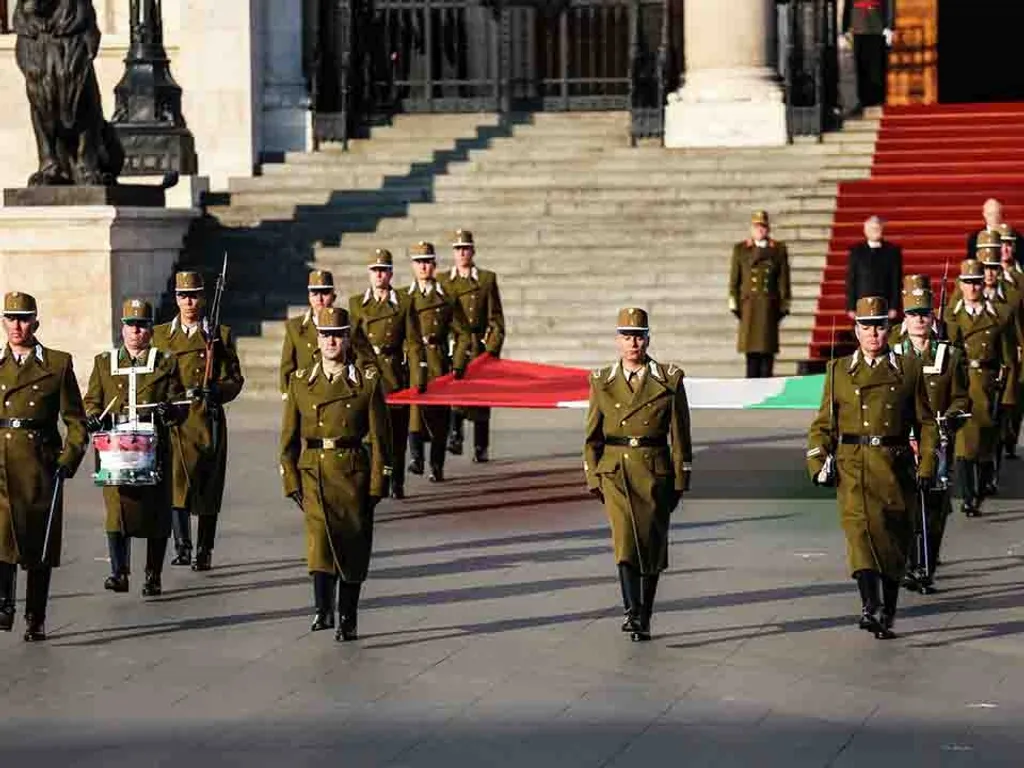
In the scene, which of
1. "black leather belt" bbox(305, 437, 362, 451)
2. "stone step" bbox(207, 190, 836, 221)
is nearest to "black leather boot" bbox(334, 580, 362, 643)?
"black leather belt" bbox(305, 437, 362, 451)

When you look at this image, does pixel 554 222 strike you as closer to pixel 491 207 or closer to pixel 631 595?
pixel 491 207

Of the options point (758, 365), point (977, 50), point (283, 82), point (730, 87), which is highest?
point (977, 50)

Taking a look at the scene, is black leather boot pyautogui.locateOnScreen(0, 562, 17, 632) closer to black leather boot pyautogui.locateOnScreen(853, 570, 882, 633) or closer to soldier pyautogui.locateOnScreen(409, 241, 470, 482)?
black leather boot pyautogui.locateOnScreen(853, 570, 882, 633)

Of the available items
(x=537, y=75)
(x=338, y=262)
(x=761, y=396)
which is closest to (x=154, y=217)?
(x=338, y=262)

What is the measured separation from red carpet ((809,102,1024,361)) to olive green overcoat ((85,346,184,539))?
444 inches

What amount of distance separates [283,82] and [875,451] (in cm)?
2026

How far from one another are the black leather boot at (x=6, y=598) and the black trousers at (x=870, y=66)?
20.8 metres

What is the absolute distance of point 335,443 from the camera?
42.9 feet

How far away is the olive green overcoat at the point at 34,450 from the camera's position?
13133 millimetres

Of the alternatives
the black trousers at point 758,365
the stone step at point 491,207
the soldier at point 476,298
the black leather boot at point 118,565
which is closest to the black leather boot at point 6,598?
the black leather boot at point 118,565

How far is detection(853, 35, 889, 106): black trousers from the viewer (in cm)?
3266

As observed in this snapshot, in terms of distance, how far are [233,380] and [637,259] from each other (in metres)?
12.2

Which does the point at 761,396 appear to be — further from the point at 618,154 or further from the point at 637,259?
the point at 618,154

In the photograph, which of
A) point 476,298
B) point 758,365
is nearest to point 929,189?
point 758,365
